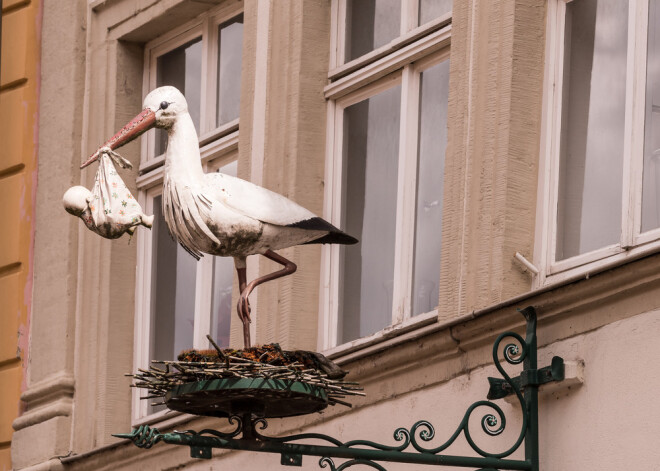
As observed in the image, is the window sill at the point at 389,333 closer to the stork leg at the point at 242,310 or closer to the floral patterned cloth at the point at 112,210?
the stork leg at the point at 242,310

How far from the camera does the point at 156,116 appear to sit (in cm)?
813

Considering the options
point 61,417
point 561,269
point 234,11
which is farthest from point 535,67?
point 61,417

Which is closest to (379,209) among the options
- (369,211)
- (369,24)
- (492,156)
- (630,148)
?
(369,211)

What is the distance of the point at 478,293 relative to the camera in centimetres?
866

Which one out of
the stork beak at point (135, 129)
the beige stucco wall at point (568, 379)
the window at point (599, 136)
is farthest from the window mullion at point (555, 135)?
the stork beak at point (135, 129)

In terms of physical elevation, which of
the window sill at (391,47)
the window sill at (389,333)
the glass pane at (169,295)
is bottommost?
the window sill at (389,333)

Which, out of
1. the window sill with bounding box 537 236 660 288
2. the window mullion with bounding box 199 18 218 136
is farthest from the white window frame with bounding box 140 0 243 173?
the window sill with bounding box 537 236 660 288

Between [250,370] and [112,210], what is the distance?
86cm

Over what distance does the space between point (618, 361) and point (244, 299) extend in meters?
1.39

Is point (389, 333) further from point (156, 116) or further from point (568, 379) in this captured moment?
point (156, 116)

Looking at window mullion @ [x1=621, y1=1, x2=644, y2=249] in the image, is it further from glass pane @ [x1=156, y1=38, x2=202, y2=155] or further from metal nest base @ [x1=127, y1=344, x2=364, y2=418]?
glass pane @ [x1=156, y1=38, x2=202, y2=155]

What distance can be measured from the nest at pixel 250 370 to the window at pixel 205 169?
317cm

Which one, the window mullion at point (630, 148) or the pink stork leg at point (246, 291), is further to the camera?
the window mullion at point (630, 148)

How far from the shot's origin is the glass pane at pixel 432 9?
9672 millimetres
